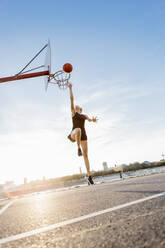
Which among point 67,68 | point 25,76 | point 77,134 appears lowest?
point 77,134

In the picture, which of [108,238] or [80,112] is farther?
[80,112]

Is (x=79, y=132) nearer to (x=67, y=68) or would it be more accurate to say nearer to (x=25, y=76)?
(x=67, y=68)

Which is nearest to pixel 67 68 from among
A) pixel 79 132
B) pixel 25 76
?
pixel 25 76

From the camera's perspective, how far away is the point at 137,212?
1.55 meters

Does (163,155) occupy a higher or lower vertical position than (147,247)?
higher

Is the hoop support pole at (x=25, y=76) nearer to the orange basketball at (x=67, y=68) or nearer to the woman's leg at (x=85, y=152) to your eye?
the orange basketball at (x=67, y=68)

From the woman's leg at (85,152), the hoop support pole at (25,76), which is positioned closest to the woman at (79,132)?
Result: the woman's leg at (85,152)

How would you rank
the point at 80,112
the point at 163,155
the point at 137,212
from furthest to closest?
the point at 163,155 < the point at 80,112 < the point at 137,212

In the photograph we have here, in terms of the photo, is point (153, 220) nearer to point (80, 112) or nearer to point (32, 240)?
point (32, 240)

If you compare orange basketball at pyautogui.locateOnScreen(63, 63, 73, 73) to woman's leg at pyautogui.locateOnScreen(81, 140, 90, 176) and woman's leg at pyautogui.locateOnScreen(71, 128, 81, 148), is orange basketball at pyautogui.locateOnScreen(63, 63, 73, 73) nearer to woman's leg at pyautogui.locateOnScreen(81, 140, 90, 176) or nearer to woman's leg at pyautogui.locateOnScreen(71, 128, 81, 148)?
woman's leg at pyautogui.locateOnScreen(71, 128, 81, 148)

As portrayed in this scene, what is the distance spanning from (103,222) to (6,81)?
1073 centimetres

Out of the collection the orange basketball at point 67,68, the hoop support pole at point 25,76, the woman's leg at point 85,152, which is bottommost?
the woman's leg at point 85,152

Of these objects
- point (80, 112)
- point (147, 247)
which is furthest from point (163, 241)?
point (80, 112)

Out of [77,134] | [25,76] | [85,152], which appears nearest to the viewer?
[77,134]
